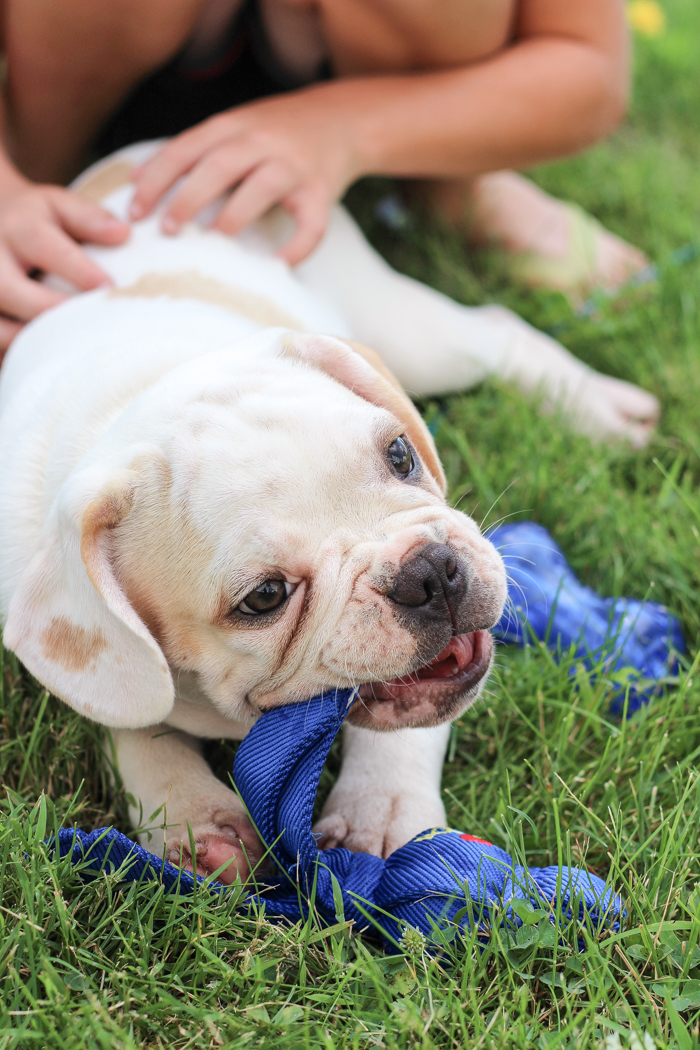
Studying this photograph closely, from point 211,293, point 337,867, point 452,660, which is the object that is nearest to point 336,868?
point 337,867

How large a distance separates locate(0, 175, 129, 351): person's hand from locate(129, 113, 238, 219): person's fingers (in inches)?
5.0

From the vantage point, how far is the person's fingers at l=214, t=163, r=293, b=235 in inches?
128

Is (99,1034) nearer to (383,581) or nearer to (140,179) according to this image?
(383,581)

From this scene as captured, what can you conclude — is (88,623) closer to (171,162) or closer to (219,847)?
(219,847)

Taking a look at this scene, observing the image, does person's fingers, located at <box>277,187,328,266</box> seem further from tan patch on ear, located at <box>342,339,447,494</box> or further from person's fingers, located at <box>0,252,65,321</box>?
tan patch on ear, located at <box>342,339,447,494</box>

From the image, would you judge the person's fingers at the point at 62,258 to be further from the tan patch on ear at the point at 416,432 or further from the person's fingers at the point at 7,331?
the tan patch on ear at the point at 416,432

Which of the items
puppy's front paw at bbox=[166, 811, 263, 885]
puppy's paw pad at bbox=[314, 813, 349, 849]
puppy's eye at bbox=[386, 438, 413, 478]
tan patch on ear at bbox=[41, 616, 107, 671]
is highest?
puppy's eye at bbox=[386, 438, 413, 478]

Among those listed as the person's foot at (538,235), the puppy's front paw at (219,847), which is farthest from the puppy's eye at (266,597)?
the person's foot at (538,235)

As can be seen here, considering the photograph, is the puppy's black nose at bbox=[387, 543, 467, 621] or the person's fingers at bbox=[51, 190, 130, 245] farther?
the person's fingers at bbox=[51, 190, 130, 245]

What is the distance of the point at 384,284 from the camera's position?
147 inches

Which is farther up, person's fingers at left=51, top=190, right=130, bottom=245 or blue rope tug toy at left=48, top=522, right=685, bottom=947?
person's fingers at left=51, top=190, right=130, bottom=245

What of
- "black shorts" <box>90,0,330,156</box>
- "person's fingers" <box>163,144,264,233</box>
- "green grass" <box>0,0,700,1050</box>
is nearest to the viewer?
"green grass" <box>0,0,700,1050</box>

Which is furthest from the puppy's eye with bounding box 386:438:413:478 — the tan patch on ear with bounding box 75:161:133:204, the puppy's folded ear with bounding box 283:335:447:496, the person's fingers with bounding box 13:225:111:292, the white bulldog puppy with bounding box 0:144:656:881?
the tan patch on ear with bounding box 75:161:133:204

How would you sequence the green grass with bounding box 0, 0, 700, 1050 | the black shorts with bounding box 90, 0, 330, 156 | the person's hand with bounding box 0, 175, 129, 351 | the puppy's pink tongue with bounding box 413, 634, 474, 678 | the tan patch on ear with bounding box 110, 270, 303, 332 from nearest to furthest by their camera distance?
the green grass with bounding box 0, 0, 700, 1050, the puppy's pink tongue with bounding box 413, 634, 474, 678, the tan patch on ear with bounding box 110, 270, 303, 332, the person's hand with bounding box 0, 175, 129, 351, the black shorts with bounding box 90, 0, 330, 156
